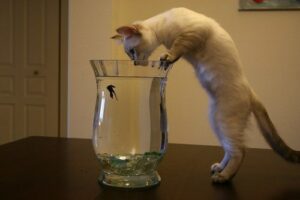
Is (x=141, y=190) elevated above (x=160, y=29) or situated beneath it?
situated beneath

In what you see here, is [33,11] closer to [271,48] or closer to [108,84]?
[271,48]

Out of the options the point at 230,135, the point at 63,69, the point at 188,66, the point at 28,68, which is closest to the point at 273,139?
the point at 230,135

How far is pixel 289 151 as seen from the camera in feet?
3.14

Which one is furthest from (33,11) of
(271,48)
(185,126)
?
(271,48)

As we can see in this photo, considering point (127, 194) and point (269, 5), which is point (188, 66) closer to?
point (269, 5)

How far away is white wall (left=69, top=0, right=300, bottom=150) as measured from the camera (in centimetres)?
268

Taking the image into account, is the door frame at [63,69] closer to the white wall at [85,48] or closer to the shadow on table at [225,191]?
the white wall at [85,48]

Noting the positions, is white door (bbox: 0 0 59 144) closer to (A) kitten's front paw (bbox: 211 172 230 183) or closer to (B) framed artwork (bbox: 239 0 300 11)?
(B) framed artwork (bbox: 239 0 300 11)

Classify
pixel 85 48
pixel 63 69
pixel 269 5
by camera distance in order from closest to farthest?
pixel 269 5 → pixel 85 48 → pixel 63 69

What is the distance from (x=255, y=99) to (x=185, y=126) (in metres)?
1.95

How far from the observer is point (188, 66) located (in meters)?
2.78

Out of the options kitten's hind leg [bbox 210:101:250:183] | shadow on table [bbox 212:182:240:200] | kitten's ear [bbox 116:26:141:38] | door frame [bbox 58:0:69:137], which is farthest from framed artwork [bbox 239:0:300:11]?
shadow on table [bbox 212:182:240:200]

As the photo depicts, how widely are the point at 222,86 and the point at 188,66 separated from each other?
1.91 metres

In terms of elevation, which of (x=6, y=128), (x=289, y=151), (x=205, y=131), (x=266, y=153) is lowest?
(x=6, y=128)
